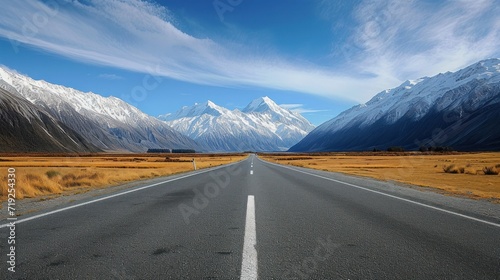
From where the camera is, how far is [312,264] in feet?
14.6

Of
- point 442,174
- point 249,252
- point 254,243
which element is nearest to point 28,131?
point 442,174

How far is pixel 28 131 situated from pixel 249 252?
201m

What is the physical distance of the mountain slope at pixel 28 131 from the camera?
159750 millimetres

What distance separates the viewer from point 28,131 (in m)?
170

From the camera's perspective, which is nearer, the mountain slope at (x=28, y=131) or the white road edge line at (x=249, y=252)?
the white road edge line at (x=249, y=252)

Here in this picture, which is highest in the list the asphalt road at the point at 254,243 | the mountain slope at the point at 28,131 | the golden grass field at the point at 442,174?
the mountain slope at the point at 28,131

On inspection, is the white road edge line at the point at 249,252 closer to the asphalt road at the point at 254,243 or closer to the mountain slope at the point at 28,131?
the asphalt road at the point at 254,243

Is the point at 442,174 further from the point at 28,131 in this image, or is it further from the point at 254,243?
the point at 28,131

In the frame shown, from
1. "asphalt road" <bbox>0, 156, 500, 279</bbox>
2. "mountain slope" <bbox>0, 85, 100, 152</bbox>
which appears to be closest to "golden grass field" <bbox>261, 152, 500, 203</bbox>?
"asphalt road" <bbox>0, 156, 500, 279</bbox>

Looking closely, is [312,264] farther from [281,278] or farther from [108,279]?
[108,279]

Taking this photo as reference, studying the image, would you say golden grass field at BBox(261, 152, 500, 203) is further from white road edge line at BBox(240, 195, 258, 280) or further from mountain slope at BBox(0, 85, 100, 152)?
mountain slope at BBox(0, 85, 100, 152)

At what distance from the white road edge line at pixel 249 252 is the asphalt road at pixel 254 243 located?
2cm

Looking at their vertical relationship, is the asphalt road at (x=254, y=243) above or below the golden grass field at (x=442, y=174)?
above

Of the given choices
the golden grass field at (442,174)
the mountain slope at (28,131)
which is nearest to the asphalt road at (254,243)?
the golden grass field at (442,174)
